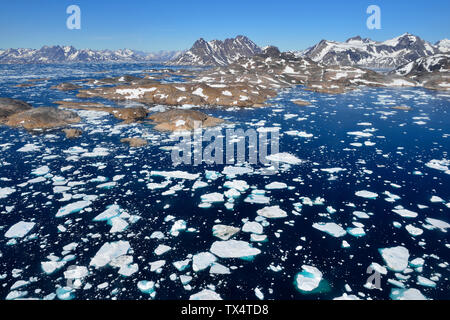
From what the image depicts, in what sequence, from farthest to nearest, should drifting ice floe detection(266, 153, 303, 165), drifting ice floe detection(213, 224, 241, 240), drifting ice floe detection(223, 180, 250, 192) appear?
drifting ice floe detection(266, 153, 303, 165) < drifting ice floe detection(223, 180, 250, 192) < drifting ice floe detection(213, 224, 241, 240)

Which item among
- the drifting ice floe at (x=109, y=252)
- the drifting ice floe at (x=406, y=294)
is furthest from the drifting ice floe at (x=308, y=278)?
the drifting ice floe at (x=109, y=252)

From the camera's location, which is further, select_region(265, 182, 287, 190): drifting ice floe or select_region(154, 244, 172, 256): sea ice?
select_region(265, 182, 287, 190): drifting ice floe

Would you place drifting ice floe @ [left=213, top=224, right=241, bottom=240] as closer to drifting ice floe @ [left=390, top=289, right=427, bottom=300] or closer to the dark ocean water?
the dark ocean water

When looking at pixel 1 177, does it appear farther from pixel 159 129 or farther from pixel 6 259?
pixel 159 129

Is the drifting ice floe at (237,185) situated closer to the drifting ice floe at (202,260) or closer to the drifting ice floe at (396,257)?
the drifting ice floe at (202,260)

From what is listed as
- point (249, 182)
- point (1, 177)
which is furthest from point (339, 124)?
point (1, 177)

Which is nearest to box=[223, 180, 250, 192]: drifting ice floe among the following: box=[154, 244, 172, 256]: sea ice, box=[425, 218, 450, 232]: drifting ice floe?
box=[154, 244, 172, 256]: sea ice
